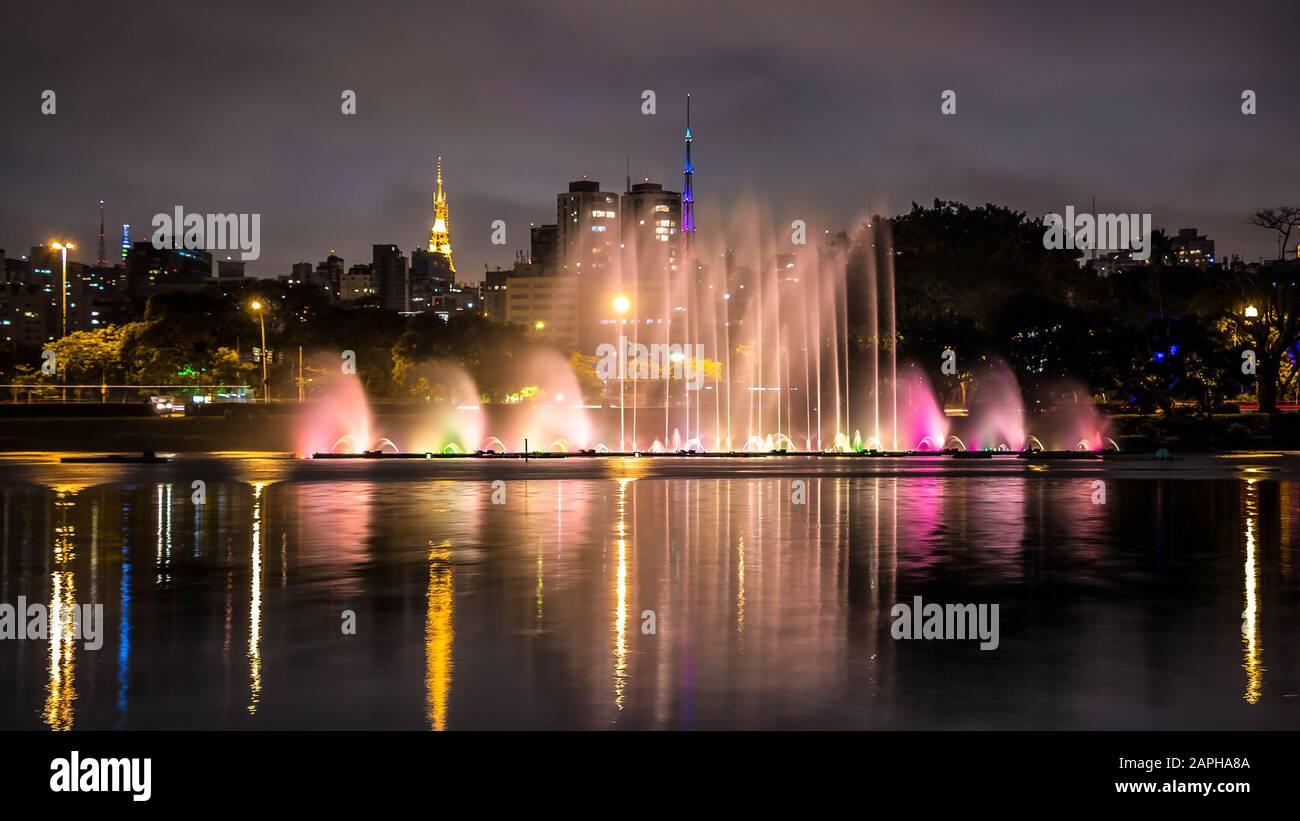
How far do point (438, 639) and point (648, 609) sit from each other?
90.4 inches

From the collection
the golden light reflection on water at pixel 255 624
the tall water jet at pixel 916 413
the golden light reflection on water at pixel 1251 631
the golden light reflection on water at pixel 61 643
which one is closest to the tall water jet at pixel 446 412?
the tall water jet at pixel 916 413

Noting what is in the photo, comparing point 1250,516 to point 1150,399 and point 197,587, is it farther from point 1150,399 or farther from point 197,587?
point 1150,399

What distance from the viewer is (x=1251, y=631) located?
10.7m

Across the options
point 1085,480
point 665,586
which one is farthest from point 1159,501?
point 665,586

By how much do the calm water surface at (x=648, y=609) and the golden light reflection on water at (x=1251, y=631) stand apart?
0.13 ft

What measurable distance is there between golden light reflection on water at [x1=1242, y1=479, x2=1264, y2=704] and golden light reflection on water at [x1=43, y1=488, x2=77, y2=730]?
26.6 ft

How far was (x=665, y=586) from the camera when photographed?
13.2 m

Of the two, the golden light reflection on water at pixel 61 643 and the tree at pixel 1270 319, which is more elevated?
the tree at pixel 1270 319

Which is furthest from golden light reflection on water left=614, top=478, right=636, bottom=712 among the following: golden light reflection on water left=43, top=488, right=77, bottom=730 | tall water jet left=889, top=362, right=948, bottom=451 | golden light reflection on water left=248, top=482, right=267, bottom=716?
tall water jet left=889, top=362, right=948, bottom=451

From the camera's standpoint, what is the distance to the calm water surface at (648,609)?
8.29 metres

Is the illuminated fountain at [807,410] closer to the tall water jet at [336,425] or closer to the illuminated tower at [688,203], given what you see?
the tall water jet at [336,425]

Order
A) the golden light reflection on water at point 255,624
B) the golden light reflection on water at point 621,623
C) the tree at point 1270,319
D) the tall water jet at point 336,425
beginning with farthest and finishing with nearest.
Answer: the tree at point 1270,319, the tall water jet at point 336,425, the golden light reflection on water at point 621,623, the golden light reflection on water at point 255,624

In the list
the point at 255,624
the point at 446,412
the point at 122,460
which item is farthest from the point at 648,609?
the point at 446,412
